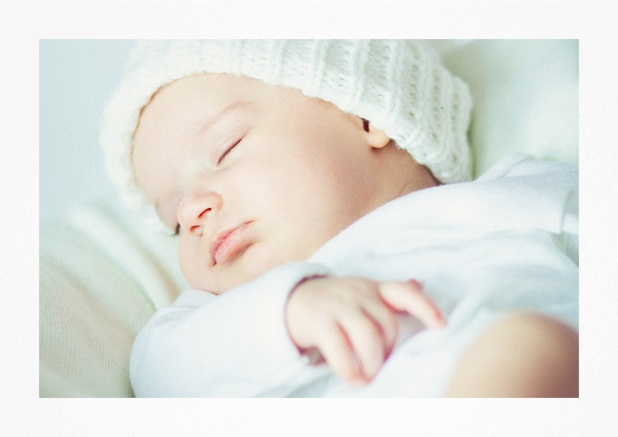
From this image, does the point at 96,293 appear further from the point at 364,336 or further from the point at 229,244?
the point at 364,336

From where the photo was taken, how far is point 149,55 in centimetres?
123

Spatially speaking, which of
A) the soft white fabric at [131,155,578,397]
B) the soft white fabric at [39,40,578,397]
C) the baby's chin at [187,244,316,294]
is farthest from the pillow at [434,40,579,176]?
the baby's chin at [187,244,316,294]

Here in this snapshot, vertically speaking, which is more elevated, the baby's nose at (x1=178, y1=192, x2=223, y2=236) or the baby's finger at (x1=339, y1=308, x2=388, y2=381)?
the baby's nose at (x1=178, y1=192, x2=223, y2=236)

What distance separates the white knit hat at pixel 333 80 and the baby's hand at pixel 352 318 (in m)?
0.34

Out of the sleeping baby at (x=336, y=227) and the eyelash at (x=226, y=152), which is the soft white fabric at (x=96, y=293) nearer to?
the sleeping baby at (x=336, y=227)

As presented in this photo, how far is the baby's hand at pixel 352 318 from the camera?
3.04ft

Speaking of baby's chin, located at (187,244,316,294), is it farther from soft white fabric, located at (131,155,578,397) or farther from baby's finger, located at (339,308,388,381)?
baby's finger, located at (339,308,388,381)

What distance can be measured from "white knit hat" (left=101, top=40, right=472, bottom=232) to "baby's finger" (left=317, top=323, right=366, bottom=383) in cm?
41

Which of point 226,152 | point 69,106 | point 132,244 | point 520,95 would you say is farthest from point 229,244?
point 520,95

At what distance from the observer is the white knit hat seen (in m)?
1.19

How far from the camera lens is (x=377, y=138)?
3.98 feet

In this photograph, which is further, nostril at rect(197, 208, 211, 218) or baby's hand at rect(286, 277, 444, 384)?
nostril at rect(197, 208, 211, 218)

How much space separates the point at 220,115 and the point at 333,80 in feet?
0.63
